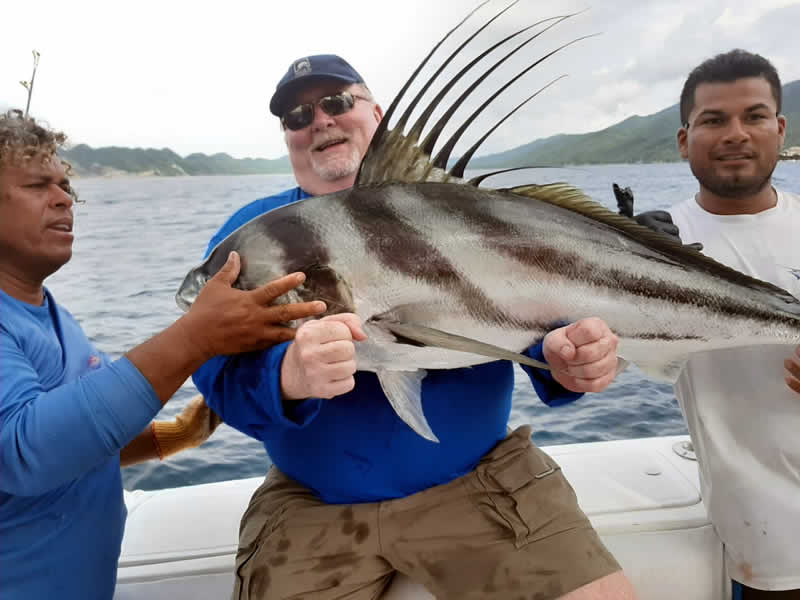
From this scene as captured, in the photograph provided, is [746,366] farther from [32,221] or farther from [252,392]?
[32,221]

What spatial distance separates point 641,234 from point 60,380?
1.65 metres

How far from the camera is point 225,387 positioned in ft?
5.47

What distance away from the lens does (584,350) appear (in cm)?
147

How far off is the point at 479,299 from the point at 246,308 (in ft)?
1.84

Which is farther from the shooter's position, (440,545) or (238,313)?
(440,545)

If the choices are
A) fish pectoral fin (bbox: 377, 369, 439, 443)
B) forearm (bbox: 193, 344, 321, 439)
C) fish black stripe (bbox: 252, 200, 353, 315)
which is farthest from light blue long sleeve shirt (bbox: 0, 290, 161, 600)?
fish pectoral fin (bbox: 377, 369, 439, 443)

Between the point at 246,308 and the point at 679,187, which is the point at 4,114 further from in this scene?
the point at 679,187

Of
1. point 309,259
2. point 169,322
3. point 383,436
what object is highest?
point 309,259

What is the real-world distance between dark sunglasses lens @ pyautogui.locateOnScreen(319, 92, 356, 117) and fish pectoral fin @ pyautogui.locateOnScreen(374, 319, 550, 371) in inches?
41.1

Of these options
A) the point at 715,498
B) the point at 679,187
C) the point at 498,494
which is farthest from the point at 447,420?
the point at 679,187

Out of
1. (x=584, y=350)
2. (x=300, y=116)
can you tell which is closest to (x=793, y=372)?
(x=584, y=350)

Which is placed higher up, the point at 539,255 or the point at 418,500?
the point at 539,255

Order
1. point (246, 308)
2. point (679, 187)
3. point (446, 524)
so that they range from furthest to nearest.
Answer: point (679, 187) → point (446, 524) → point (246, 308)

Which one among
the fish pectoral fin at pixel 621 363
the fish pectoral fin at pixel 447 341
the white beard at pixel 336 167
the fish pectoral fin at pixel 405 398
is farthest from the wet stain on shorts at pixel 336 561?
the white beard at pixel 336 167
